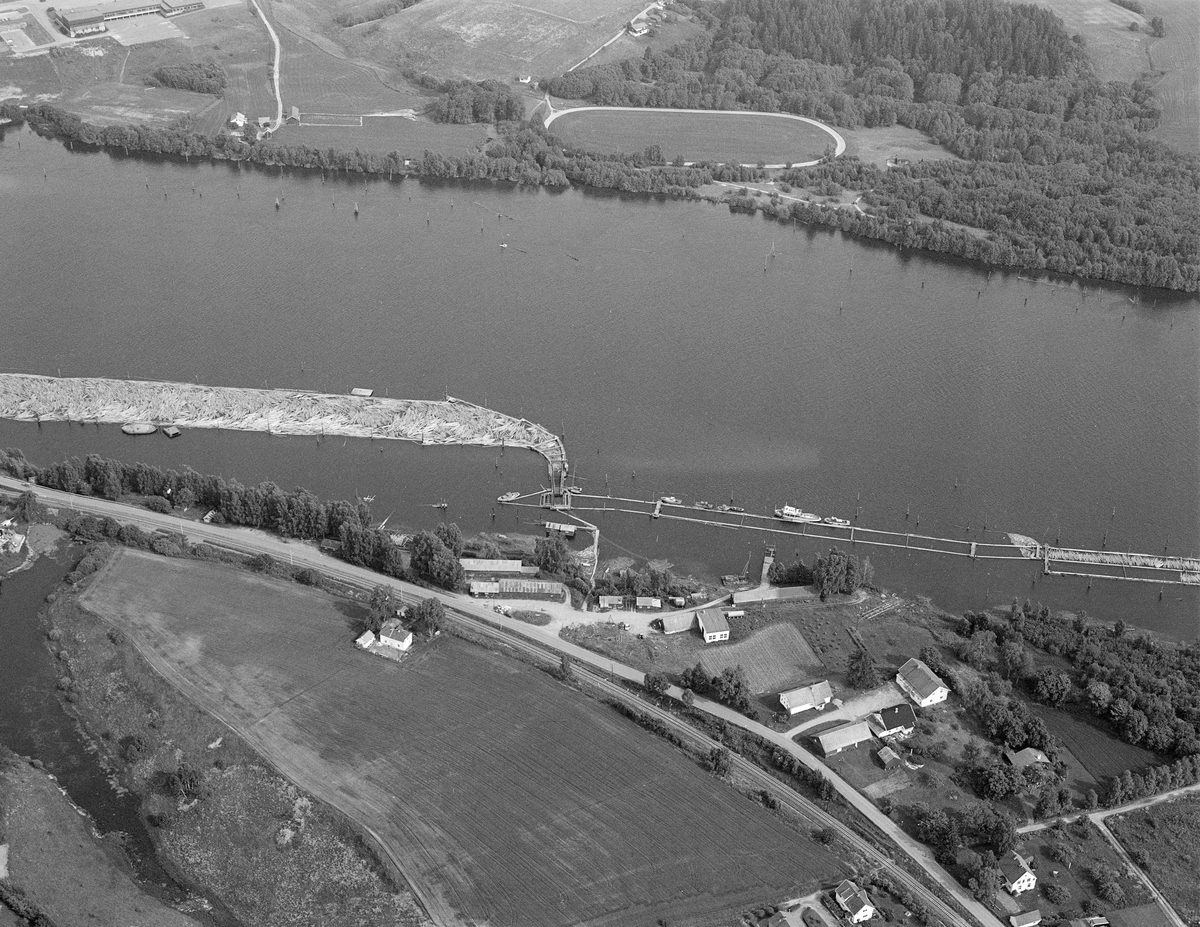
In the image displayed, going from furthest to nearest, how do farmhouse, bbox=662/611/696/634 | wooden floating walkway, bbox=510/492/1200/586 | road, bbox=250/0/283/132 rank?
road, bbox=250/0/283/132
wooden floating walkway, bbox=510/492/1200/586
farmhouse, bbox=662/611/696/634

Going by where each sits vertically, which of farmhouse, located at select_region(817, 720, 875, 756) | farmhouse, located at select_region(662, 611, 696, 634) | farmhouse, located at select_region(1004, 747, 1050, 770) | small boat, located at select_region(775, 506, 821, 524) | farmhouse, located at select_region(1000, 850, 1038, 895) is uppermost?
small boat, located at select_region(775, 506, 821, 524)

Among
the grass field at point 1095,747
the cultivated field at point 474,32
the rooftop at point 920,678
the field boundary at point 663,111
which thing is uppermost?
the cultivated field at point 474,32

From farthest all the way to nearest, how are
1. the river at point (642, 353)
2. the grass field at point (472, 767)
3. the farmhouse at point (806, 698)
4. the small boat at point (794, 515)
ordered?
the river at point (642, 353), the small boat at point (794, 515), the farmhouse at point (806, 698), the grass field at point (472, 767)

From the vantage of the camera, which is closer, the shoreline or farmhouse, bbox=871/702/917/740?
farmhouse, bbox=871/702/917/740

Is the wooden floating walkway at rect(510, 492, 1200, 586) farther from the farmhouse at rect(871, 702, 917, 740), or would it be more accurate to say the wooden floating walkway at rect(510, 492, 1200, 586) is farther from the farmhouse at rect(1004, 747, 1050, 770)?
the farmhouse at rect(1004, 747, 1050, 770)

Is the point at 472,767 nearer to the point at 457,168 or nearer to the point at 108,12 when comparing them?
the point at 457,168

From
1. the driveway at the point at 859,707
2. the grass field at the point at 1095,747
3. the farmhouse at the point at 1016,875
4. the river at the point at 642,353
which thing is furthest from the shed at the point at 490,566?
the farmhouse at the point at 1016,875

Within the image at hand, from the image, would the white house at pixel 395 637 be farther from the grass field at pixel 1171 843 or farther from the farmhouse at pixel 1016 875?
the grass field at pixel 1171 843

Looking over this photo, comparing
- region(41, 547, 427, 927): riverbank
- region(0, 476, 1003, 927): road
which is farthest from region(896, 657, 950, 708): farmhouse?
region(41, 547, 427, 927): riverbank
